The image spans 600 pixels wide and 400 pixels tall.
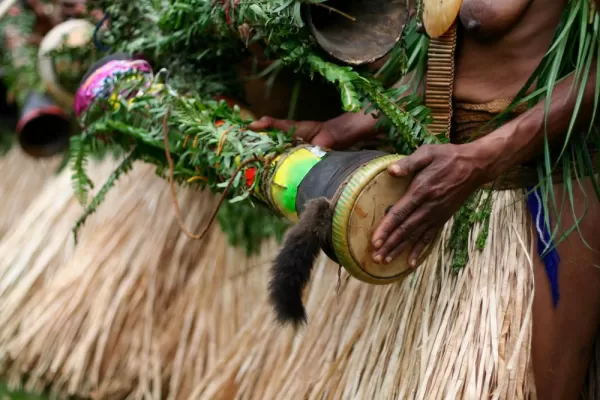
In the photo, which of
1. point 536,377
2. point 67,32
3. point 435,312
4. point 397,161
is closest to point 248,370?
point 435,312

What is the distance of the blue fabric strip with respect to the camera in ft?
6.69

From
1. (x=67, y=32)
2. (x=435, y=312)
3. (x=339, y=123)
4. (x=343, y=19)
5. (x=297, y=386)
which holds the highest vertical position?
(x=67, y=32)

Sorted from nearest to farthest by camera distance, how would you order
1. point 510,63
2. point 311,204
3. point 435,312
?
point 311,204 → point 510,63 → point 435,312

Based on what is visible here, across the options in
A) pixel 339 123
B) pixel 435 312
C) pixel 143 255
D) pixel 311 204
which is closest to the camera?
pixel 311 204

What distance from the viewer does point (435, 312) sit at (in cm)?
215

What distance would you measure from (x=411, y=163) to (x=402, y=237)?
0.15m

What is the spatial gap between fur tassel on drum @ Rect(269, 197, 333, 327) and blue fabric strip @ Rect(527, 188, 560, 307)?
52 centimetres

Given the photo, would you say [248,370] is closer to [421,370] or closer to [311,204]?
[421,370]

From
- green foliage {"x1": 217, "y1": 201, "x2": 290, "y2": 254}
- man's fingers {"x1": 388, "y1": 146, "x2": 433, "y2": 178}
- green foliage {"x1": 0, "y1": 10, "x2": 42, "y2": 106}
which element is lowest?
man's fingers {"x1": 388, "y1": 146, "x2": 433, "y2": 178}

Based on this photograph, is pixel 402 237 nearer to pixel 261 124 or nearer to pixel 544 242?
pixel 544 242

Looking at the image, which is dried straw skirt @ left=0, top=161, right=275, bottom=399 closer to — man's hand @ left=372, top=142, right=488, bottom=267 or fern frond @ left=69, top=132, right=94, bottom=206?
fern frond @ left=69, top=132, right=94, bottom=206

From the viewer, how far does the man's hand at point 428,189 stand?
180 centimetres

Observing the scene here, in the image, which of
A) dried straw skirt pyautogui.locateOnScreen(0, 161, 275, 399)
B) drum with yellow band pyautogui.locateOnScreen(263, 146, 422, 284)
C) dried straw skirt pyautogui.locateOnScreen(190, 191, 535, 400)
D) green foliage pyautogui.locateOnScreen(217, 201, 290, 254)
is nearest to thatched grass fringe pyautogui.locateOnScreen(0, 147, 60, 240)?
dried straw skirt pyautogui.locateOnScreen(0, 161, 275, 399)

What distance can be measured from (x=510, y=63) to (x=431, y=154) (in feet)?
1.14
